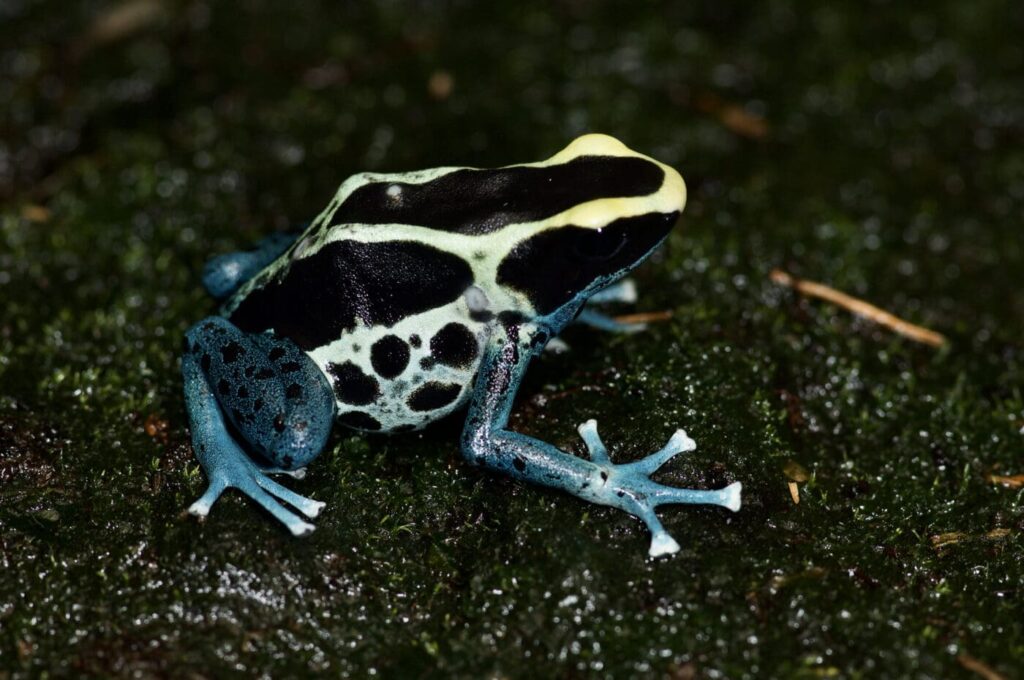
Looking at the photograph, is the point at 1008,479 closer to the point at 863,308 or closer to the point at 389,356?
the point at 863,308

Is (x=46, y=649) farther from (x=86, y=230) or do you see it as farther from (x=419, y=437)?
(x=86, y=230)

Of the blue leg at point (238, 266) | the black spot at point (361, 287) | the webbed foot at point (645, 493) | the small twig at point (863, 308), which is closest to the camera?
the webbed foot at point (645, 493)

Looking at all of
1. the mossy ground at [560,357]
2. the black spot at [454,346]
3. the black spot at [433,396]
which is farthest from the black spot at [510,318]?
the mossy ground at [560,357]

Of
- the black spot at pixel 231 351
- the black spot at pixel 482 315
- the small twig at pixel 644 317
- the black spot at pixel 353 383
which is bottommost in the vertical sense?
the small twig at pixel 644 317

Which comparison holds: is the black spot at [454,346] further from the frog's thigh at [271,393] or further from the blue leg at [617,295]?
the blue leg at [617,295]

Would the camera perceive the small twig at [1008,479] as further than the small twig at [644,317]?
No

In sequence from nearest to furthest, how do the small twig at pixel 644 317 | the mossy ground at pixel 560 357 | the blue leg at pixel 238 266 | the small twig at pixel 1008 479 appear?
the mossy ground at pixel 560 357
the small twig at pixel 1008 479
the blue leg at pixel 238 266
the small twig at pixel 644 317
